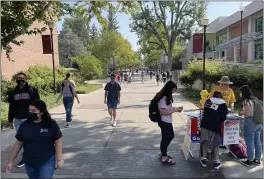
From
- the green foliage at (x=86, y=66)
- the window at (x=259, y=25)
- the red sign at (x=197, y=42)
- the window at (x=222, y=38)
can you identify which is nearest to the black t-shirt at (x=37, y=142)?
the red sign at (x=197, y=42)

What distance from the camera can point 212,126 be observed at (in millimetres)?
5344

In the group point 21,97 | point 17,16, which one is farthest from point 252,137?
point 17,16

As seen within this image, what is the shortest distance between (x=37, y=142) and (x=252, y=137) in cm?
389

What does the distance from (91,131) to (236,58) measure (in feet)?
121

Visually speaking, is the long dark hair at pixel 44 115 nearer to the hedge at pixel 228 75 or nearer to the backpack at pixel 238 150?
the backpack at pixel 238 150

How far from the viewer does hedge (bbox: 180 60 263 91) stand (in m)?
13.5

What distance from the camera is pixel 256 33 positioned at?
1330 inches

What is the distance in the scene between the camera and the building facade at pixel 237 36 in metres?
33.8

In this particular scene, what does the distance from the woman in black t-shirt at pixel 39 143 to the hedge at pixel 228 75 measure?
37.9 feet

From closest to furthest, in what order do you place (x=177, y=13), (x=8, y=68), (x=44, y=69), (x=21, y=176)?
1. (x=21, y=176)
2. (x=8, y=68)
3. (x=44, y=69)
4. (x=177, y=13)

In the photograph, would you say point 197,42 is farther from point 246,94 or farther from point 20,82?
point 20,82

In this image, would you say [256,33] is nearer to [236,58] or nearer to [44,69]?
[236,58]

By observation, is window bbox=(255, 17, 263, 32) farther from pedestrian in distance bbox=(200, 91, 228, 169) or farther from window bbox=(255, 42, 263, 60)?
pedestrian in distance bbox=(200, 91, 228, 169)

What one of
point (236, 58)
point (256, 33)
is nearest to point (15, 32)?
point (256, 33)
